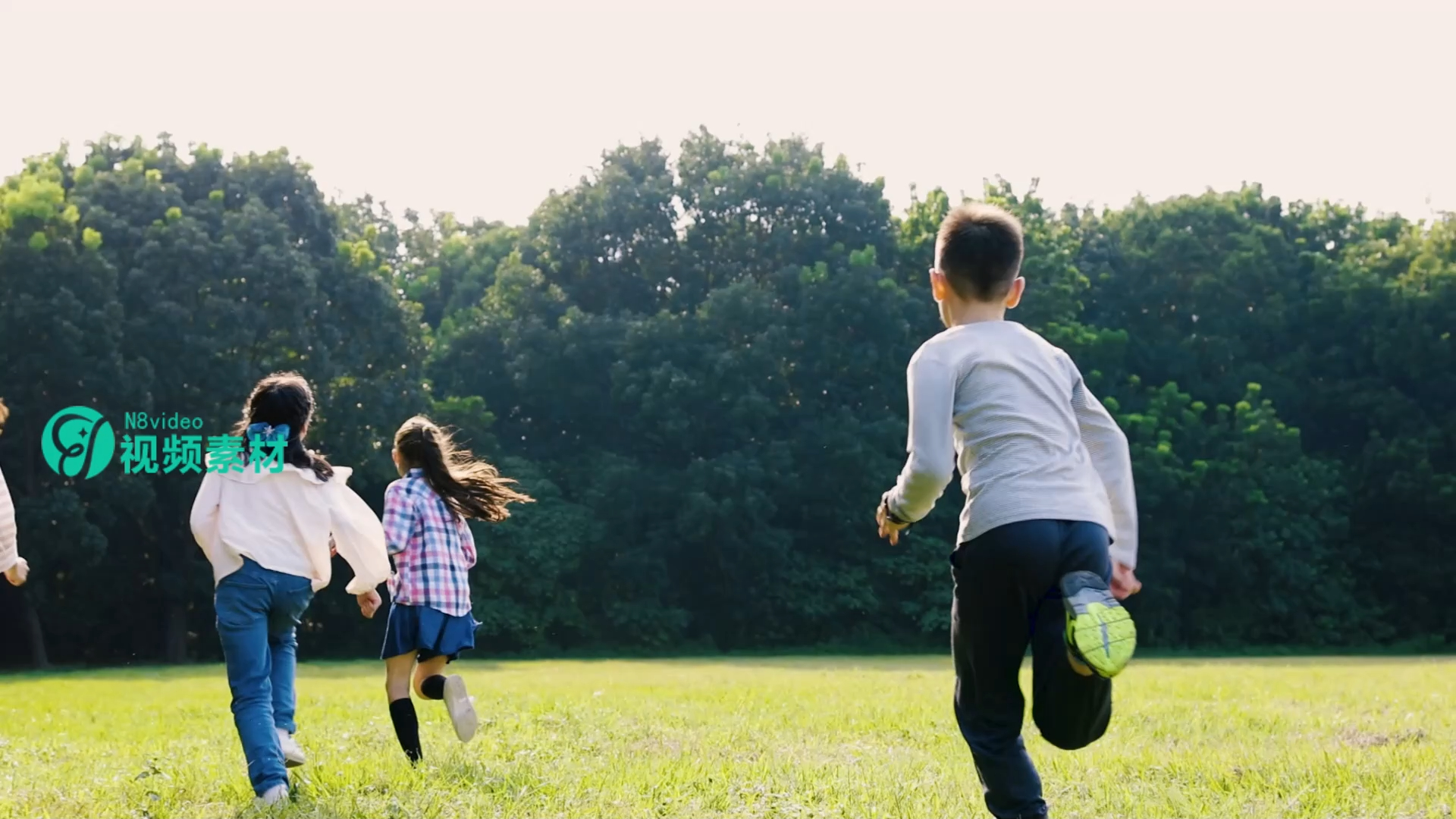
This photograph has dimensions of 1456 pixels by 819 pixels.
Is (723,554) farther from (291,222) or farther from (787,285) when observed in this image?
(291,222)

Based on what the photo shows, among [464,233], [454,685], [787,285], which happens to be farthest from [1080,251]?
[454,685]

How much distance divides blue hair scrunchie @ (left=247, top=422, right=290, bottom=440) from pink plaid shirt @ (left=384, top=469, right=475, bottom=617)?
2.79 feet

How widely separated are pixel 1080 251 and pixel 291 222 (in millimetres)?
20981

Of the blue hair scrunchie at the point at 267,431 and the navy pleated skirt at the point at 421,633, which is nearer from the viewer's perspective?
the blue hair scrunchie at the point at 267,431

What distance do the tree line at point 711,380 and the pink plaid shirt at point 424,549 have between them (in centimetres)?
2087

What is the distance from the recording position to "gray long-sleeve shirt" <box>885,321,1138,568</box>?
3.91m

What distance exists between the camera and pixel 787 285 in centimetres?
3506

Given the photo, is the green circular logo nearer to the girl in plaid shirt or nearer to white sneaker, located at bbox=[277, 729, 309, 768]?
the girl in plaid shirt

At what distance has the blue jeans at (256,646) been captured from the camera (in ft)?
17.9

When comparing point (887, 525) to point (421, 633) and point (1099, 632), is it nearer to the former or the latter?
point (1099, 632)

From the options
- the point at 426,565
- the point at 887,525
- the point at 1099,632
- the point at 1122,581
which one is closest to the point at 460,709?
the point at 426,565

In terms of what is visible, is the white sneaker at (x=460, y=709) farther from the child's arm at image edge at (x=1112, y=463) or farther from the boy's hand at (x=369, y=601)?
the child's arm at image edge at (x=1112, y=463)

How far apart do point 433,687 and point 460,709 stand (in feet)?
1.24

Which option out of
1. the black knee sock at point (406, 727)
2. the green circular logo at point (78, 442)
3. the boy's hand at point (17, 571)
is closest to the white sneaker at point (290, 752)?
the black knee sock at point (406, 727)
